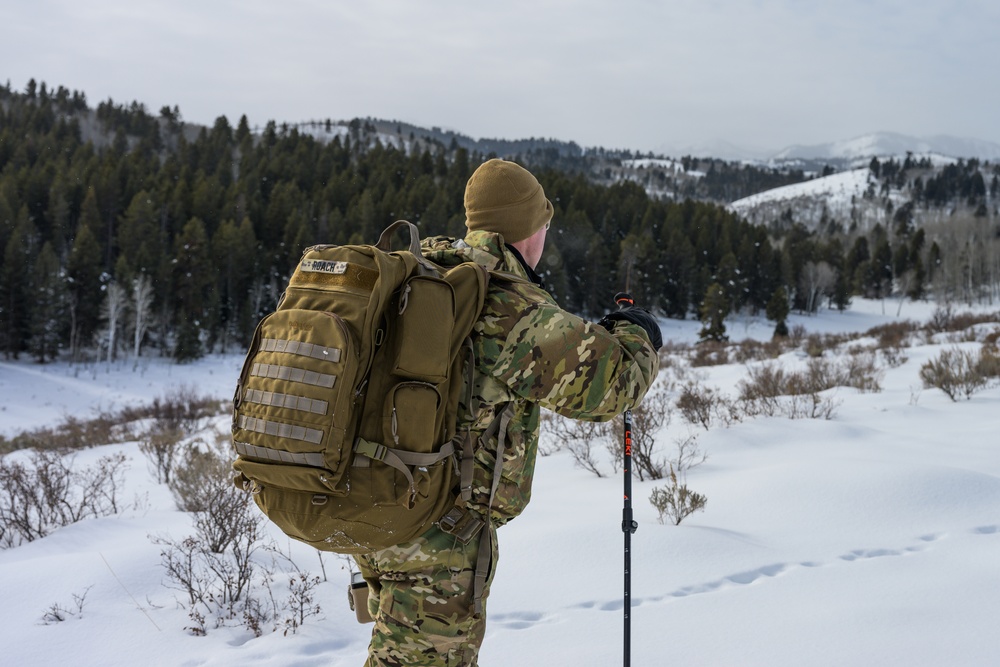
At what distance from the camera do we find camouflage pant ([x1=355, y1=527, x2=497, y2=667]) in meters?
1.87

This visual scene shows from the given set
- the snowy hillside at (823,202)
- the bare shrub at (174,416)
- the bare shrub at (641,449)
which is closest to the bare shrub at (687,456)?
the bare shrub at (641,449)

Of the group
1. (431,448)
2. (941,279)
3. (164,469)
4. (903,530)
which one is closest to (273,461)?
(431,448)

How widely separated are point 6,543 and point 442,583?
4942 millimetres

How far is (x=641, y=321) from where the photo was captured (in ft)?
6.61

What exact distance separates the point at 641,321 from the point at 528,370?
41 centimetres

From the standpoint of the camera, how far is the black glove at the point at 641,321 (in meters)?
2.01

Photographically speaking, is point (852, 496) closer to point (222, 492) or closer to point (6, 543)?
point (222, 492)

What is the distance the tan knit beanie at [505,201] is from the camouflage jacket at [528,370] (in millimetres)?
155

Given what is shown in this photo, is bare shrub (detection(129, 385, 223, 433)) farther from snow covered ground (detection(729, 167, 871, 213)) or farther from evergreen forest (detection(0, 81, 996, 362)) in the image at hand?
snow covered ground (detection(729, 167, 871, 213))

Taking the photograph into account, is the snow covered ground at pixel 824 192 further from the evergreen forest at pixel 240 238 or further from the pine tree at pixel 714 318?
the pine tree at pixel 714 318

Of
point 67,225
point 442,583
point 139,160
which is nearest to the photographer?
point 442,583

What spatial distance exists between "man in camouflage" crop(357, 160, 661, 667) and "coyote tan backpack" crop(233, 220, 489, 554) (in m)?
0.10

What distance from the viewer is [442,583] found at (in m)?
1.87

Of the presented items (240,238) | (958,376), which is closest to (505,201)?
(958,376)
